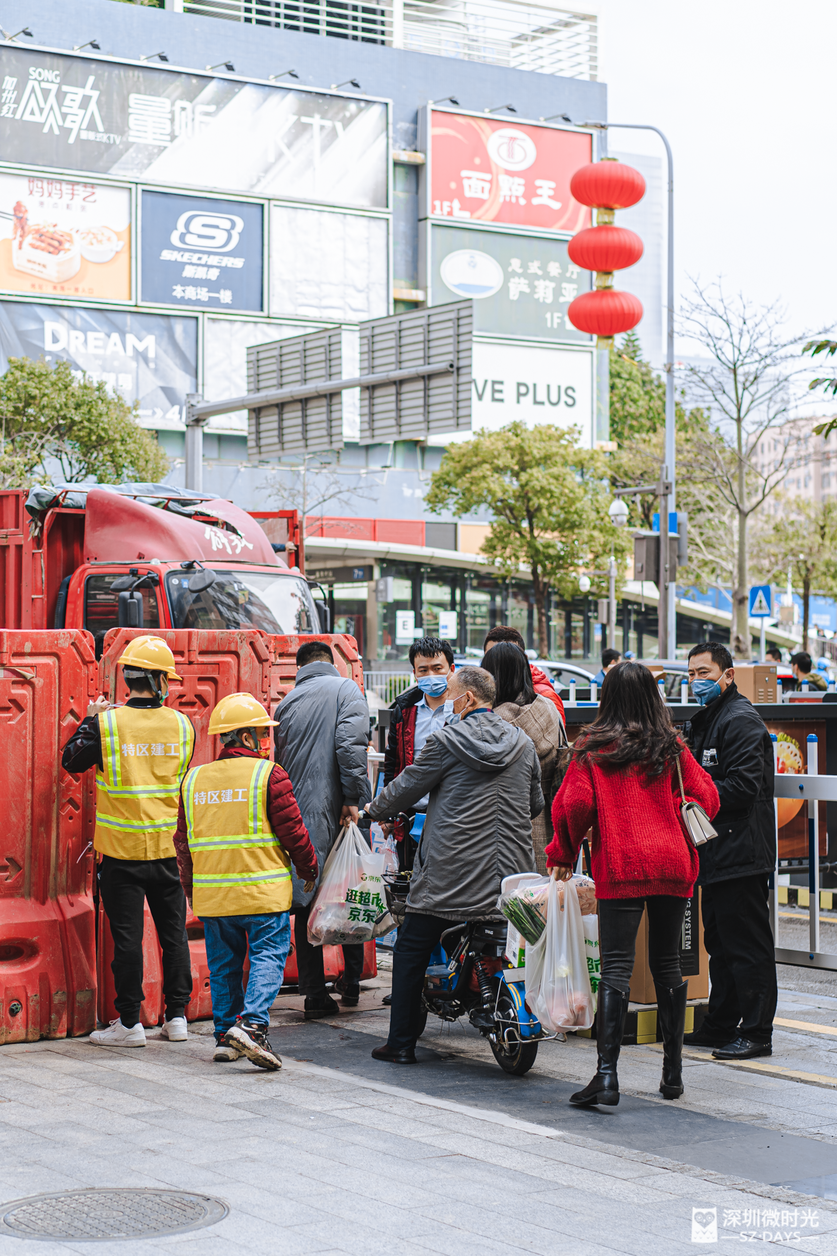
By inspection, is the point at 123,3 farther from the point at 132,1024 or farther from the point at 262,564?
the point at 132,1024

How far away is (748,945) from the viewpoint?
23.3ft

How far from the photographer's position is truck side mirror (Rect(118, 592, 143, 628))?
480 inches

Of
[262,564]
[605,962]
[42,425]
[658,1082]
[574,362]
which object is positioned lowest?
[658,1082]

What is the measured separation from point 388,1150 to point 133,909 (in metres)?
2.27

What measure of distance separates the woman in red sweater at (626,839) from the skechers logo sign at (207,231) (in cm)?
4716

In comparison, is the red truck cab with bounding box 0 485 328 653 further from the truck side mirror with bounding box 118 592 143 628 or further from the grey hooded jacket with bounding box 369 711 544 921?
the grey hooded jacket with bounding box 369 711 544 921

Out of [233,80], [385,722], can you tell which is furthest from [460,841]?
[233,80]

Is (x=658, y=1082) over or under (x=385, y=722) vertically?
under

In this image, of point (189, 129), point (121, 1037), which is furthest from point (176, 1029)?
point (189, 129)

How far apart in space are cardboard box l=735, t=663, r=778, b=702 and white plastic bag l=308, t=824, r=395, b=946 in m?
6.94

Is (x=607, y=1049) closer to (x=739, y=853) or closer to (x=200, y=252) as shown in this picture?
(x=739, y=853)

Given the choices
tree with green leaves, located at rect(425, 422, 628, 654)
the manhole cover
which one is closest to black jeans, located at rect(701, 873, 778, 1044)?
the manhole cover

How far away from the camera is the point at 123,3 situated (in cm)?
5109

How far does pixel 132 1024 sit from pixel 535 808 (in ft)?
7.34
